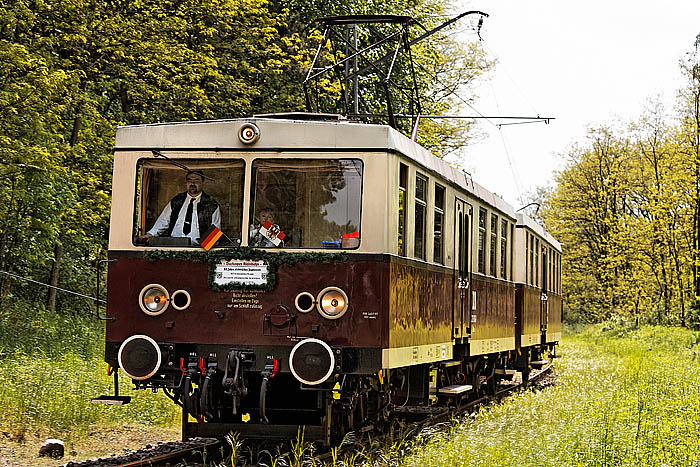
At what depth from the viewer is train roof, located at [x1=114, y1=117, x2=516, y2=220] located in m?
9.23

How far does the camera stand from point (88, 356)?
56.9 ft

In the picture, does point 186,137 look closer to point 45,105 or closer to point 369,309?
point 369,309

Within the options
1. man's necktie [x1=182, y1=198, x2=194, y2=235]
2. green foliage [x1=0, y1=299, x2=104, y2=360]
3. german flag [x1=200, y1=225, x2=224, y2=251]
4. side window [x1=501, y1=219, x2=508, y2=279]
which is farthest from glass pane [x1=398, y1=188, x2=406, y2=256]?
green foliage [x1=0, y1=299, x2=104, y2=360]

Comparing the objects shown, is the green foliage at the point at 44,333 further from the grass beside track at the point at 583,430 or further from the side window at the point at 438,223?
the grass beside track at the point at 583,430

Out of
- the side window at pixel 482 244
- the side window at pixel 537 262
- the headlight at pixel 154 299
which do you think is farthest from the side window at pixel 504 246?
the headlight at pixel 154 299

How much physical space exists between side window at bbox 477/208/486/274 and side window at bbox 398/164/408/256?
13.2ft

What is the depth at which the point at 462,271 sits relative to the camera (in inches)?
500

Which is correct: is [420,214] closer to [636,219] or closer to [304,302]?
[304,302]

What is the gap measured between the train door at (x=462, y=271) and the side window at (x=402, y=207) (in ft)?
8.27

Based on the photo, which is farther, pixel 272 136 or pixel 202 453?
pixel 202 453

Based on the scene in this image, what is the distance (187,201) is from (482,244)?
5.64 metres

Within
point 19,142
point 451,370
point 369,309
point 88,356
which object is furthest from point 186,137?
point 88,356

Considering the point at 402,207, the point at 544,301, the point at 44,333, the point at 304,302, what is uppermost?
the point at 402,207

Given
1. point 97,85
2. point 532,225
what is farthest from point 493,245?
point 97,85
